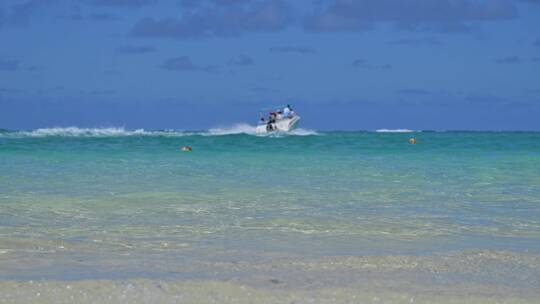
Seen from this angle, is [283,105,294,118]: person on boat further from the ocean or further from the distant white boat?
the ocean

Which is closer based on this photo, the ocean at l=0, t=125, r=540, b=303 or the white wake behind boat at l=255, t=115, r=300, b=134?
the ocean at l=0, t=125, r=540, b=303

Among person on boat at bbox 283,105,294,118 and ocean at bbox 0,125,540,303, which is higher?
person on boat at bbox 283,105,294,118

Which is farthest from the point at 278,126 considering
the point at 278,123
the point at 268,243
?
the point at 268,243

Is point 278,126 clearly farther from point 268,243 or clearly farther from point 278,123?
point 268,243

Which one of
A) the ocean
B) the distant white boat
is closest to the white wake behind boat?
the distant white boat

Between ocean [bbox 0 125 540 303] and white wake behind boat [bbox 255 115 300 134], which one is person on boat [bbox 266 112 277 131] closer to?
white wake behind boat [bbox 255 115 300 134]

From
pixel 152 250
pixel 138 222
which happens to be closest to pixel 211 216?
pixel 138 222

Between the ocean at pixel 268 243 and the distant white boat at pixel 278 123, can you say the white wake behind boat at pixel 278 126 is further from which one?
the ocean at pixel 268 243

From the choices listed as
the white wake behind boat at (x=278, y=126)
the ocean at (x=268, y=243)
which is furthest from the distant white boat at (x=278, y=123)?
the ocean at (x=268, y=243)

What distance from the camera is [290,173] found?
18.5m

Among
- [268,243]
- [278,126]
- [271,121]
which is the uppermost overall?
[271,121]

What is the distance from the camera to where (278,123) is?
5644 centimetres

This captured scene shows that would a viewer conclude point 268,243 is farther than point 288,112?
No

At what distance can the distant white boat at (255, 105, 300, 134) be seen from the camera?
56094mm
